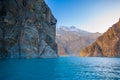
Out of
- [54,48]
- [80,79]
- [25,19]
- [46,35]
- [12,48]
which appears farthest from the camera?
[54,48]

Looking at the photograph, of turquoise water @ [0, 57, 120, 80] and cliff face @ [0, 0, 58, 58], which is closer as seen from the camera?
turquoise water @ [0, 57, 120, 80]

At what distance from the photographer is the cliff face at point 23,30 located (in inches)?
4621

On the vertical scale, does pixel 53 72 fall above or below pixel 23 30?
below

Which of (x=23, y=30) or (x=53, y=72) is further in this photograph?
(x=23, y=30)

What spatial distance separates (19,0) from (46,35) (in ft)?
111

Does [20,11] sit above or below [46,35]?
above

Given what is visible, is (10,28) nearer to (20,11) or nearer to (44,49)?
(20,11)

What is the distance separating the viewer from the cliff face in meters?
117

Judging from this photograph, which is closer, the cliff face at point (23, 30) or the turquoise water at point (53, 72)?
the turquoise water at point (53, 72)

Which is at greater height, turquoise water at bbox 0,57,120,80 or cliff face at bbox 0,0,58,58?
cliff face at bbox 0,0,58,58

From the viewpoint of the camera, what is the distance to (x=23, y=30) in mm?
125688

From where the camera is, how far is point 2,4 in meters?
123

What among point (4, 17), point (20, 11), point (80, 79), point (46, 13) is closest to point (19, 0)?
point (20, 11)

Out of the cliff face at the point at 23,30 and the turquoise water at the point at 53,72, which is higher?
the cliff face at the point at 23,30
